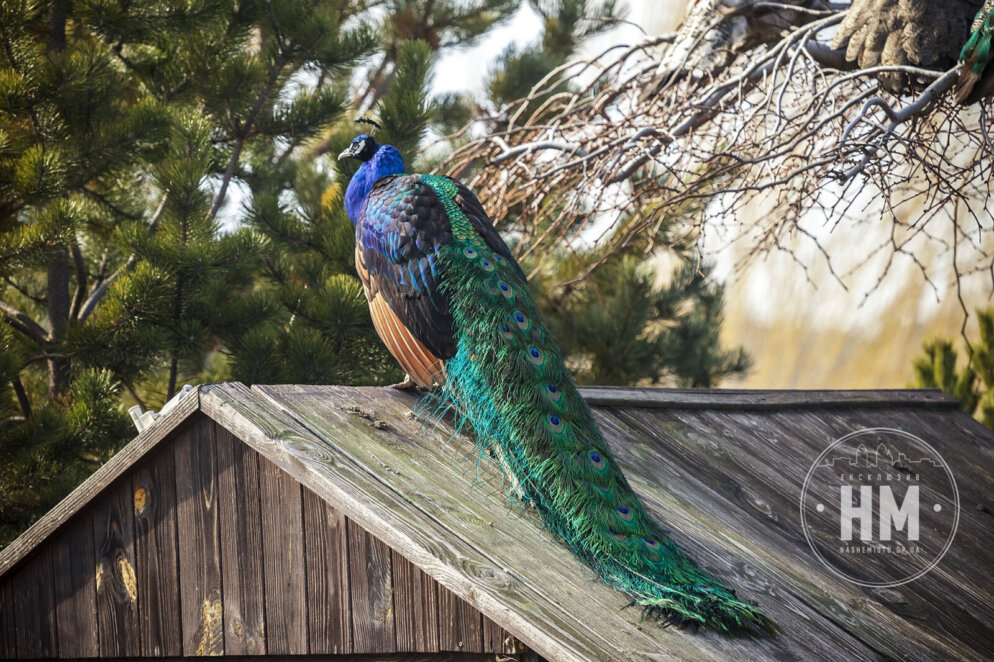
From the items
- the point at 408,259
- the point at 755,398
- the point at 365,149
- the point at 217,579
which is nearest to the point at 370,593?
the point at 217,579

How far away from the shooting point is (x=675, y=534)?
3.23 metres

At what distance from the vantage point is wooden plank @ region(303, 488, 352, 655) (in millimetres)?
3018

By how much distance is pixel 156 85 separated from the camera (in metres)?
7.09

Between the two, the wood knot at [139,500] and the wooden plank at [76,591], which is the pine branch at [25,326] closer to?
the wooden plank at [76,591]

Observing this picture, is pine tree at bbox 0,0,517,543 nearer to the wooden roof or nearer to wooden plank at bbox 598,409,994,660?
the wooden roof

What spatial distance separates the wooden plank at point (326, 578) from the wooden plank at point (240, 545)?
0.61 feet

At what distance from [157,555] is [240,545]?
35 cm

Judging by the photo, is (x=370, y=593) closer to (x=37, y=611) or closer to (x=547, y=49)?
(x=37, y=611)

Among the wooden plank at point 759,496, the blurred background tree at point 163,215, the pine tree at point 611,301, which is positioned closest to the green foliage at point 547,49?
the pine tree at point 611,301

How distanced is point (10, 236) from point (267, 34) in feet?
8.21

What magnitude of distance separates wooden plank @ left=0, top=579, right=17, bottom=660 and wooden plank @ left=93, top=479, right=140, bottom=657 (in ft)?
1.27

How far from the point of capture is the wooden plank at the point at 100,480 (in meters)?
3.16

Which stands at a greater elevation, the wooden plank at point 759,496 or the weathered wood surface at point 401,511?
the weathered wood surface at point 401,511

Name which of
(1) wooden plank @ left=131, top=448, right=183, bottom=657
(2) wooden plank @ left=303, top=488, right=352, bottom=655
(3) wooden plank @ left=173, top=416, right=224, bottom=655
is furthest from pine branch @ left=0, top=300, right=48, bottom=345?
(2) wooden plank @ left=303, top=488, right=352, bottom=655
